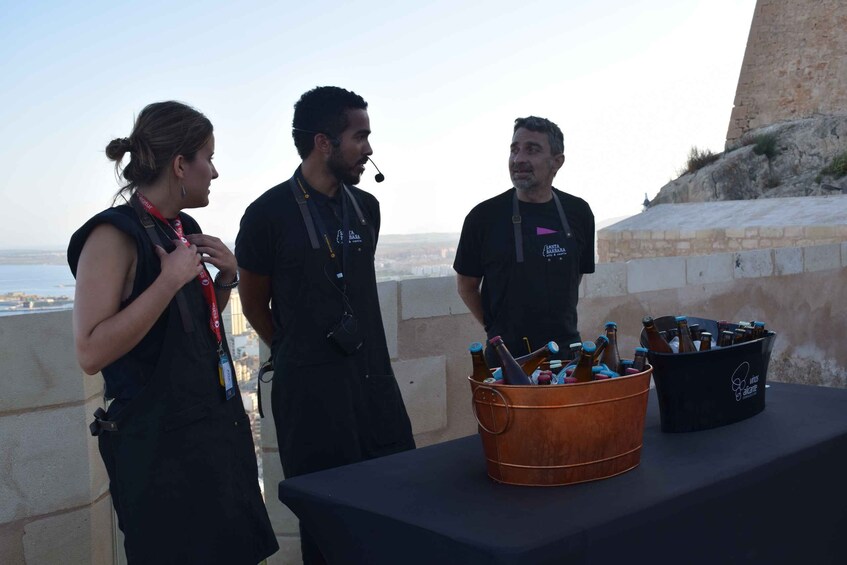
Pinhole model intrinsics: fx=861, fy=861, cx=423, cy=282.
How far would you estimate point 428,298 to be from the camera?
4.21 m

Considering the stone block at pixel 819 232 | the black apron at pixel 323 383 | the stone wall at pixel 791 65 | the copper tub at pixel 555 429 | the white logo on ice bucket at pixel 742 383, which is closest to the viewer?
the copper tub at pixel 555 429

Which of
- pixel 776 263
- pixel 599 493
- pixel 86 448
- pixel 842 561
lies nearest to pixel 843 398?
pixel 842 561

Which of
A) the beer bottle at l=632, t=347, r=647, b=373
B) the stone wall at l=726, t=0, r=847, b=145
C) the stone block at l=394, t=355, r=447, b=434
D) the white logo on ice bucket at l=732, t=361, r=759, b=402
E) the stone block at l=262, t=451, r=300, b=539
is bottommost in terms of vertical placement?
the stone block at l=262, t=451, r=300, b=539

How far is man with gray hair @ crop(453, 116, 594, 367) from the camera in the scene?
3.27 meters

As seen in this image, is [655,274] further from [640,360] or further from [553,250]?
[640,360]

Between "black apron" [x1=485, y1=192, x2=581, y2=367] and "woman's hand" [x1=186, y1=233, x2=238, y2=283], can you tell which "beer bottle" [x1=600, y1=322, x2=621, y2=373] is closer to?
"black apron" [x1=485, y1=192, x2=581, y2=367]

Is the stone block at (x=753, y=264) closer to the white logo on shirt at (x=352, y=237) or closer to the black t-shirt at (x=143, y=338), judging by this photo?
the white logo on shirt at (x=352, y=237)

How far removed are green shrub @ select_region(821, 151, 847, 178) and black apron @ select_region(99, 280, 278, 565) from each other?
22665mm

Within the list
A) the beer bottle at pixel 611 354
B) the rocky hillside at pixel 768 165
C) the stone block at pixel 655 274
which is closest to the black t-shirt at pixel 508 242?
the beer bottle at pixel 611 354

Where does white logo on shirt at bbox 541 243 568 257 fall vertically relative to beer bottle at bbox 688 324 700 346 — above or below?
above

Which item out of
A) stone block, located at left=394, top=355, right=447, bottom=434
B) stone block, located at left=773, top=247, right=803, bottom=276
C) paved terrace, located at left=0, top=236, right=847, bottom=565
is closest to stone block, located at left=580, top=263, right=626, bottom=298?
paved terrace, located at left=0, top=236, right=847, bottom=565

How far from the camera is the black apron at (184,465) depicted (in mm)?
A: 1973

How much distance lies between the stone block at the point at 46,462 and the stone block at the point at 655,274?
3.38 metres

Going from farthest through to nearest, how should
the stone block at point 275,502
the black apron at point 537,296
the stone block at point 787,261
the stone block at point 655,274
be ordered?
the stone block at point 787,261, the stone block at point 655,274, the stone block at point 275,502, the black apron at point 537,296
